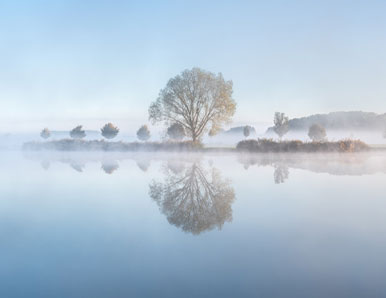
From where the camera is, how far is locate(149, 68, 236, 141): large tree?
3238 centimetres

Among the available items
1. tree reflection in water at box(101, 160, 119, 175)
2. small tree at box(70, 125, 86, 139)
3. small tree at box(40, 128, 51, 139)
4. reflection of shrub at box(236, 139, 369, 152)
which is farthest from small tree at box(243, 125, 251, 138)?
tree reflection in water at box(101, 160, 119, 175)

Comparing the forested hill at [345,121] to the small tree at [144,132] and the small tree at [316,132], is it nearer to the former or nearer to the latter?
the small tree at [316,132]

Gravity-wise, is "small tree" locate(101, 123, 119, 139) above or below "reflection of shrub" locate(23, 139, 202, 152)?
above

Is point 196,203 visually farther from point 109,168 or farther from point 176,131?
point 176,131

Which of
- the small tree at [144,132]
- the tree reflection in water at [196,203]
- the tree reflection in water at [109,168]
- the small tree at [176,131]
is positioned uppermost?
the small tree at [144,132]

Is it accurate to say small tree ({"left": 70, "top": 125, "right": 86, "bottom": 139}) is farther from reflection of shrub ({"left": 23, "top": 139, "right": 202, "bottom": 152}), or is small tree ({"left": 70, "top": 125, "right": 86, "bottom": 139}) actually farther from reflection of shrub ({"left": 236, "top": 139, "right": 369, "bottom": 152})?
reflection of shrub ({"left": 236, "top": 139, "right": 369, "bottom": 152})

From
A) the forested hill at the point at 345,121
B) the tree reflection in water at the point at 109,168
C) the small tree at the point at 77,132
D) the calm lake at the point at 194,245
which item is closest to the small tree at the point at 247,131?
the forested hill at the point at 345,121

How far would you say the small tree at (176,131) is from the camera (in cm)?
3557

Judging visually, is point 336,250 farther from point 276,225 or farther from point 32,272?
point 32,272

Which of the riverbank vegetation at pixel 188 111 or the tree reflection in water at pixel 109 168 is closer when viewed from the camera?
the tree reflection in water at pixel 109 168

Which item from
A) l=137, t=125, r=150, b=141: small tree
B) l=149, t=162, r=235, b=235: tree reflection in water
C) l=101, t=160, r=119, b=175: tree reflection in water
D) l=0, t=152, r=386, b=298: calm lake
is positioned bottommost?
l=0, t=152, r=386, b=298: calm lake

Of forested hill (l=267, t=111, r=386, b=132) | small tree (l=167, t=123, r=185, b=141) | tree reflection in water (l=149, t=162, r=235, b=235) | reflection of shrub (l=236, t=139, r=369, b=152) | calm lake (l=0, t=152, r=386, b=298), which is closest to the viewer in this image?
calm lake (l=0, t=152, r=386, b=298)

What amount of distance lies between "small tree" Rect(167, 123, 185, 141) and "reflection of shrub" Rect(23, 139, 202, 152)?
194 inches

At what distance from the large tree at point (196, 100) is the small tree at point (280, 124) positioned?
26365mm
